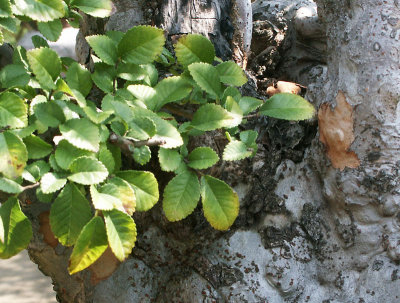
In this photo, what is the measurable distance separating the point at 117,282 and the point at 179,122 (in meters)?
0.47

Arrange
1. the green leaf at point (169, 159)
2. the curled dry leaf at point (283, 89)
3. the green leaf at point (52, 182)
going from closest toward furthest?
the green leaf at point (52, 182)
the green leaf at point (169, 159)
the curled dry leaf at point (283, 89)

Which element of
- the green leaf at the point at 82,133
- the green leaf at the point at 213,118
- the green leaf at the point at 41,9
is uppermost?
the green leaf at the point at 41,9

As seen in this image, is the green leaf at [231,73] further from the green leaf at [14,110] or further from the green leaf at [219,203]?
the green leaf at [14,110]

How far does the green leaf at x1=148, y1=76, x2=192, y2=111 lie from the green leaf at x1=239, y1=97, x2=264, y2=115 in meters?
0.13

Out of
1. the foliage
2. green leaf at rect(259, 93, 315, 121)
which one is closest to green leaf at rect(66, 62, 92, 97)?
the foliage

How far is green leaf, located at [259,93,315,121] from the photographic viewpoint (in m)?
1.08

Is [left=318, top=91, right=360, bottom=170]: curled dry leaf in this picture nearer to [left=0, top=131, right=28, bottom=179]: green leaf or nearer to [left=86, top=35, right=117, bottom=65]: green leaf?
[left=86, top=35, right=117, bottom=65]: green leaf

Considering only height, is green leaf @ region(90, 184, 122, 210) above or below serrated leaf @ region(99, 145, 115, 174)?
below

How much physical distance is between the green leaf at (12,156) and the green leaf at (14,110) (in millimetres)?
39

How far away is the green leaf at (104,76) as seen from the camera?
109cm

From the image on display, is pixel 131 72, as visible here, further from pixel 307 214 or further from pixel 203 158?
pixel 307 214

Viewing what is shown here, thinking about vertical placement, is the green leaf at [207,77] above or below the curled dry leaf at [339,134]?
above

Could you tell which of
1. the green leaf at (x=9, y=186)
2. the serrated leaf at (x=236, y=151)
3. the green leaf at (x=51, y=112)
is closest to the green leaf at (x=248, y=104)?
the serrated leaf at (x=236, y=151)

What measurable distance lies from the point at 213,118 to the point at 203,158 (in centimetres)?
10
